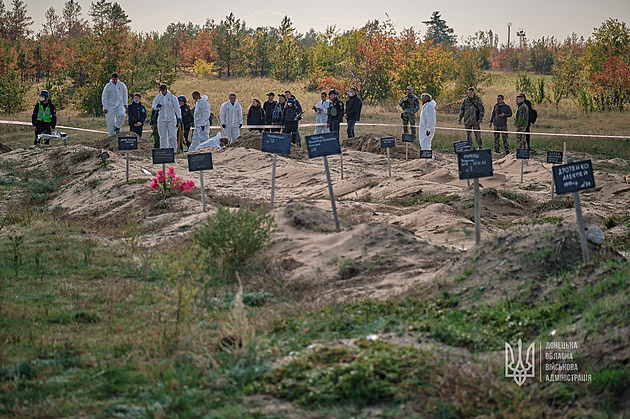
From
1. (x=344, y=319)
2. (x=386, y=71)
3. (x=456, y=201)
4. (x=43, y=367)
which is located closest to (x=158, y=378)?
(x=43, y=367)

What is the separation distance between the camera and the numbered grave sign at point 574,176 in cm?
674

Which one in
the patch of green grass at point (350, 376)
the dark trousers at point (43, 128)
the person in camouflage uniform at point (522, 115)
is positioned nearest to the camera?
the patch of green grass at point (350, 376)

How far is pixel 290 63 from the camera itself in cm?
5622

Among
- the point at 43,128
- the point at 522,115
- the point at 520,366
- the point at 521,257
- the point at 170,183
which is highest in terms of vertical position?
the point at 522,115

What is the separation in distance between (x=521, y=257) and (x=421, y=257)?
1422 mm

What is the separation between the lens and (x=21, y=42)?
196 feet

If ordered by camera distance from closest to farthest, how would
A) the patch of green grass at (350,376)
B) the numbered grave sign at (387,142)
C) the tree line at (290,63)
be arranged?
the patch of green grass at (350,376), the numbered grave sign at (387,142), the tree line at (290,63)

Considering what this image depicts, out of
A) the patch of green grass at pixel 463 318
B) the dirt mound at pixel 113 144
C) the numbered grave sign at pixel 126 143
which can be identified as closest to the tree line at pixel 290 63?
the dirt mound at pixel 113 144

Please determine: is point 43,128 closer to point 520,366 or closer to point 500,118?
point 500,118

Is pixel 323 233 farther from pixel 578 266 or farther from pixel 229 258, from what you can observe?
pixel 578 266

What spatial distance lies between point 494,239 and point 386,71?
35771 mm

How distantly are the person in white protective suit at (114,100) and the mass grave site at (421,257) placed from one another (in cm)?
359

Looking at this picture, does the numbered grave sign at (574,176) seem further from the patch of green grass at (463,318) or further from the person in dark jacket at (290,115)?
the person in dark jacket at (290,115)

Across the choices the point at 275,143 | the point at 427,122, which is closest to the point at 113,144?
the point at 427,122
